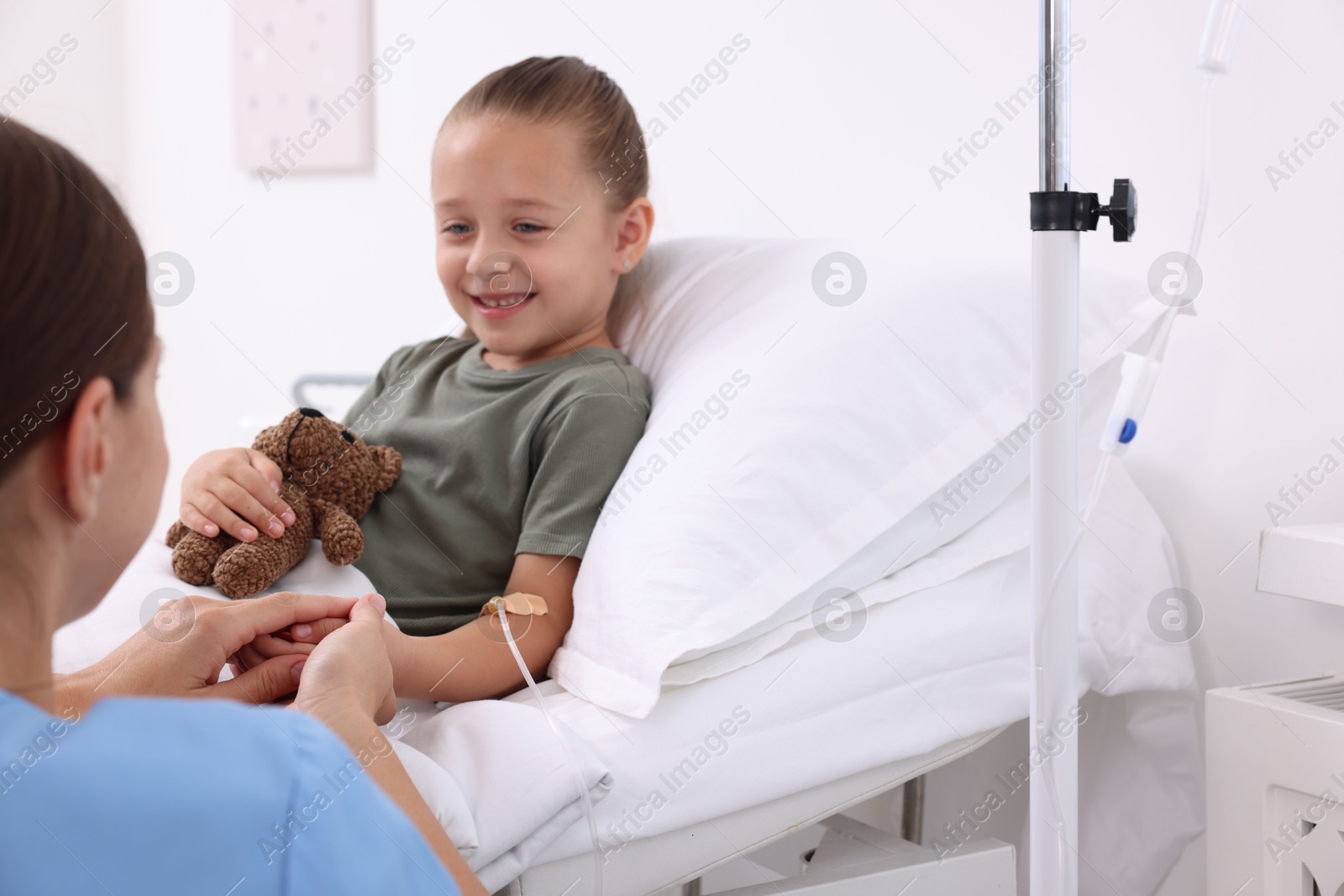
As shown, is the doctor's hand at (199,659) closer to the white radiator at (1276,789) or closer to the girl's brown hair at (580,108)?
the girl's brown hair at (580,108)

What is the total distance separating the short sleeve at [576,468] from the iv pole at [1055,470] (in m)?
0.38

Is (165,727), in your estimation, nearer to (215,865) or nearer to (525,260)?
(215,865)

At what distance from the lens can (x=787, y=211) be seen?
5.22 feet

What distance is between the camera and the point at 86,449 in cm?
45

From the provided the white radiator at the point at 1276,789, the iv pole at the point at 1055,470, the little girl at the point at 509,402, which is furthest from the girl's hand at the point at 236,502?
the white radiator at the point at 1276,789

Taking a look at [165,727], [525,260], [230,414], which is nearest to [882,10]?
[525,260]

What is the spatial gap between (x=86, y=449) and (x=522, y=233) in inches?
28.4

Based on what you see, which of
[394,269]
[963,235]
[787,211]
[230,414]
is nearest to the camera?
[963,235]

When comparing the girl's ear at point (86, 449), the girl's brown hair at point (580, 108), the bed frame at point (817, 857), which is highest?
the girl's brown hair at point (580, 108)

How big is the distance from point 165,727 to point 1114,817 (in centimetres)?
99

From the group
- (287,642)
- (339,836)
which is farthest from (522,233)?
(339,836)

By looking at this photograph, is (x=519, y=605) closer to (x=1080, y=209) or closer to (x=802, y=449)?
(x=802, y=449)

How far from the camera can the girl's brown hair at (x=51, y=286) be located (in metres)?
0.41

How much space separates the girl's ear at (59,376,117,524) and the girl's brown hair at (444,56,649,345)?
2.40ft
